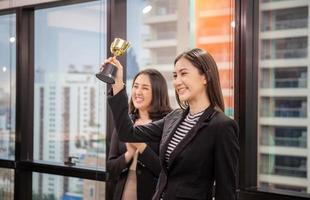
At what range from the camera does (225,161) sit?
1652mm

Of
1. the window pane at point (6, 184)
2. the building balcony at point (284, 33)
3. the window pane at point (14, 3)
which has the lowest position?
the window pane at point (6, 184)

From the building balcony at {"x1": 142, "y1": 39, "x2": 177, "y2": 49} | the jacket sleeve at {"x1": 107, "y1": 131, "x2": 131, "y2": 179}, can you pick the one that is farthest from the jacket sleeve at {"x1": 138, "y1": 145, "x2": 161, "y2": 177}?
the building balcony at {"x1": 142, "y1": 39, "x2": 177, "y2": 49}

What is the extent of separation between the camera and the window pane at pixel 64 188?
3.58 m

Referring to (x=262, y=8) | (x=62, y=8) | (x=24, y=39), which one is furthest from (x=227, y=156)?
(x=24, y=39)

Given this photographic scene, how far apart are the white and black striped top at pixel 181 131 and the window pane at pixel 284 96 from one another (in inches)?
42.9

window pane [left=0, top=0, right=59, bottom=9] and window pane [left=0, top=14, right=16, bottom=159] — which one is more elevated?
window pane [left=0, top=0, right=59, bottom=9]

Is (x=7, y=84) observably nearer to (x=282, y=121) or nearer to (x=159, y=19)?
(x=159, y=19)

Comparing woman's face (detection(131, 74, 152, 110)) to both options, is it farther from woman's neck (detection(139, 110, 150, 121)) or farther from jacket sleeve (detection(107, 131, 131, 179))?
jacket sleeve (detection(107, 131, 131, 179))

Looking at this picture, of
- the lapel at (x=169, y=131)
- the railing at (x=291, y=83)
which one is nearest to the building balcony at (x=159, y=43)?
the railing at (x=291, y=83)

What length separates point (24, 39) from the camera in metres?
4.00

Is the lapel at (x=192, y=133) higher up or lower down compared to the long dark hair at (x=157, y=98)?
lower down

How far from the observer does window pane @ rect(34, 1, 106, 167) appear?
3584 millimetres

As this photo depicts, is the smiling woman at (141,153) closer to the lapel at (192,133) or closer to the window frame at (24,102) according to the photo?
the lapel at (192,133)

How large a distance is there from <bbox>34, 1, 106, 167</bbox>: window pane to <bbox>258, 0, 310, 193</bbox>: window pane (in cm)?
126
